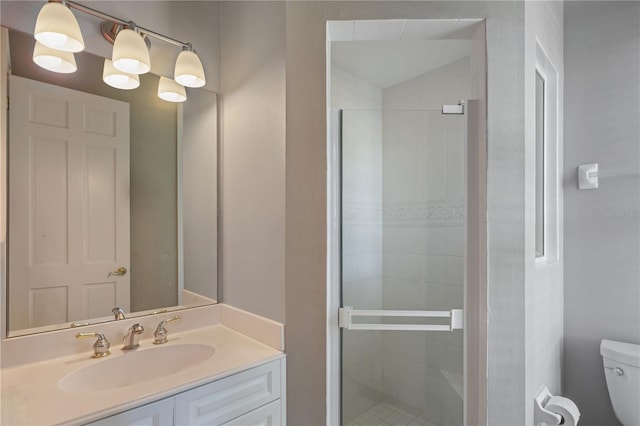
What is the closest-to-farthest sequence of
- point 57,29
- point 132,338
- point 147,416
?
point 147,416 < point 57,29 < point 132,338

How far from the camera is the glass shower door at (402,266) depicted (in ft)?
4.23

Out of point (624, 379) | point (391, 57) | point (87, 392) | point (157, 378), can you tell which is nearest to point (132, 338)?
point (157, 378)

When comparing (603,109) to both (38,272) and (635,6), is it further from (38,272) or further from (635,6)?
(38,272)

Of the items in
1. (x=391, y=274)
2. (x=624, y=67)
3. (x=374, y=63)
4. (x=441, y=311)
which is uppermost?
(x=374, y=63)

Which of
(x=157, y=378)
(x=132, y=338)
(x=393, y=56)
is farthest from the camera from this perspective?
(x=393, y=56)

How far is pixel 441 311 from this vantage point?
1.29 metres

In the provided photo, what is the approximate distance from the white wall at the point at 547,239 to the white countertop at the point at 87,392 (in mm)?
1025

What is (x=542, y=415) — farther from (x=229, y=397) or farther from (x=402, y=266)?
(x=229, y=397)

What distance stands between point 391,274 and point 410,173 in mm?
411

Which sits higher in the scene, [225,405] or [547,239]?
[547,239]

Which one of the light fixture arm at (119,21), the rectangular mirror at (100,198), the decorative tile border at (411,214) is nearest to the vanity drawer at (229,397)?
the rectangular mirror at (100,198)

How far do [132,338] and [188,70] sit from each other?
→ 3.83 ft

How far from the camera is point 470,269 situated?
4.13ft

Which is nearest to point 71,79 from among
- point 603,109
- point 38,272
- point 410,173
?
point 38,272
